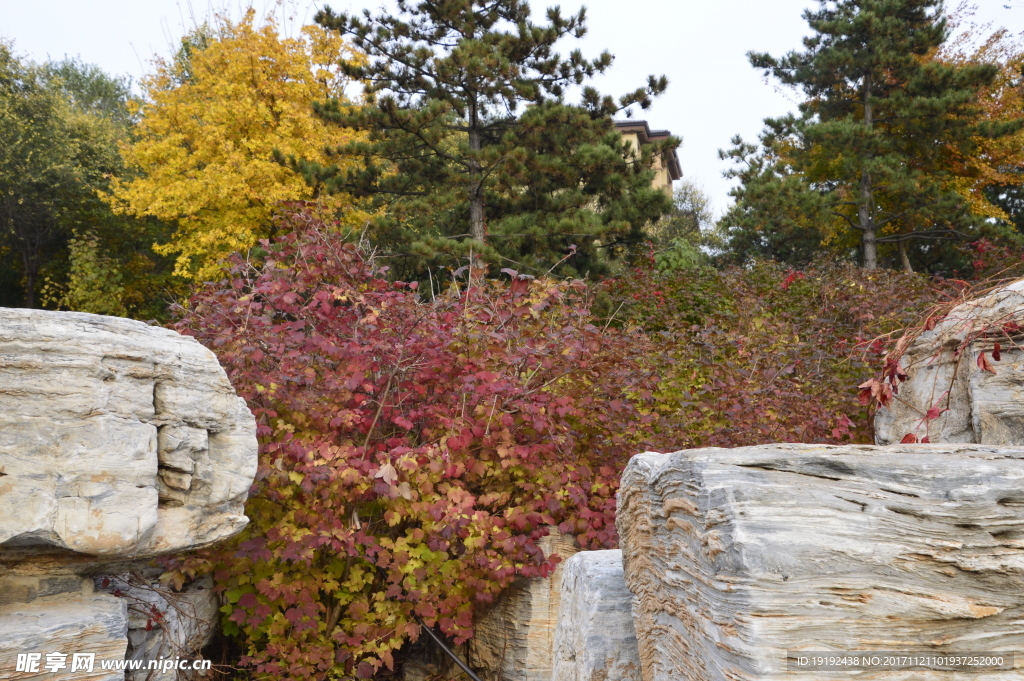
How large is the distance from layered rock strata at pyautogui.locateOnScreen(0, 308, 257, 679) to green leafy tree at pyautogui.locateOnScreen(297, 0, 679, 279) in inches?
328

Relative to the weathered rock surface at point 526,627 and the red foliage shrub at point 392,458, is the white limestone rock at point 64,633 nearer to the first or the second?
the red foliage shrub at point 392,458

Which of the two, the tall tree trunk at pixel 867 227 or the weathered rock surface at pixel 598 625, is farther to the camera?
the tall tree trunk at pixel 867 227

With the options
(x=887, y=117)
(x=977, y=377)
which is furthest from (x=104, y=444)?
(x=887, y=117)

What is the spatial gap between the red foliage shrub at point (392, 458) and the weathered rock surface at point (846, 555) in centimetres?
213

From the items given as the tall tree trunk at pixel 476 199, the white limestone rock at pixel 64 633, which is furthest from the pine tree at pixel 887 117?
the white limestone rock at pixel 64 633

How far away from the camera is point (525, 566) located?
13.1 feet

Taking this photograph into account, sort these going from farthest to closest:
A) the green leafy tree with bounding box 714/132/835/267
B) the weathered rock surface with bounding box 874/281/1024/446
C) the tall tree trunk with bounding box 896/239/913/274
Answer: the tall tree trunk with bounding box 896/239/913/274
the green leafy tree with bounding box 714/132/835/267
the weathered rock surface with bounding box 874/281/1024/446

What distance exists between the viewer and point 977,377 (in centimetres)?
369

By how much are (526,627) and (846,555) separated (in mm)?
2891

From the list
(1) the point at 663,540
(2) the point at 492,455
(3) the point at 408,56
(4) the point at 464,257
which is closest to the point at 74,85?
(3) the point at 408,56

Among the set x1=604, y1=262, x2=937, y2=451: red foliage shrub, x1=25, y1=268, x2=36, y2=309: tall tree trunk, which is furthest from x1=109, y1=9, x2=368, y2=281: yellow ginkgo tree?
x1=25, y1=268, x2=36, y2=309: tall tree trunk

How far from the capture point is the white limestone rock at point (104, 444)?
A: 2.60 m

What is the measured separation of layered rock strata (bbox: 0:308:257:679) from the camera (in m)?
2.61

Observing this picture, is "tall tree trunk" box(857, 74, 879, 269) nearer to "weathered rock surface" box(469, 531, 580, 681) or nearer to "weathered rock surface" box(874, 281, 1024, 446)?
"weathered rock surface" box(874, 281, 1024, 446)
